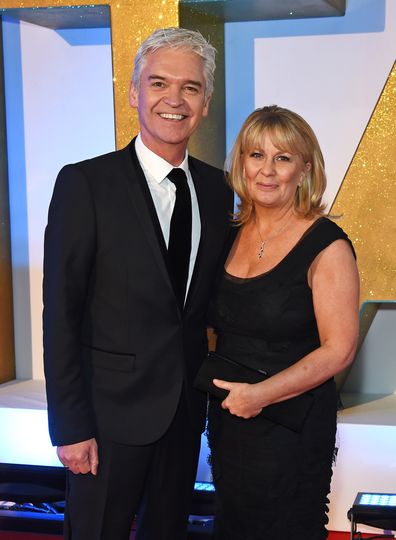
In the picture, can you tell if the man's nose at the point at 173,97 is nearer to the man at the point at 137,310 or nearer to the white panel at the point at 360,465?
the man at the point at 137,310

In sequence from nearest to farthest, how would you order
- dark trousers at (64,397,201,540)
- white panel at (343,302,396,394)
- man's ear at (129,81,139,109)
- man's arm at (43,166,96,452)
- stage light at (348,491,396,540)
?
man's arm at (43,166,96,452), dark trousers at (64,397,201,540), man's ear at (129,81,139,109), stage light at (348,491,396,540), white panel at (343,302,396,394)

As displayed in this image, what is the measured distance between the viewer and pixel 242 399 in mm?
2154

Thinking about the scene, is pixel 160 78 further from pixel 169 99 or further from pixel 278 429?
pixel 278 429

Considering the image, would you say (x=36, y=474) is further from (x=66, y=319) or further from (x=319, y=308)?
(x=319, y=308)

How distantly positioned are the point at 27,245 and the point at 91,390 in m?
1.96

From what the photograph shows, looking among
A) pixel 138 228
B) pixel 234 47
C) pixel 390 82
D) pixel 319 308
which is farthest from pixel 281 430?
pixel 234 47

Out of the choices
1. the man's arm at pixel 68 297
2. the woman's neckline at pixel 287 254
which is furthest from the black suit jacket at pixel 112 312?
the woman's neckline at pixel 287 254

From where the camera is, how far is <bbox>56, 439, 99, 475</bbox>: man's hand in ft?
7.04

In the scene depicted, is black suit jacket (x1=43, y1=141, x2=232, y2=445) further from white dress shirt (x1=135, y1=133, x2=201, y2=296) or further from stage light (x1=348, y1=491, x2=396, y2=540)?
stage light (x1=348, y1=491, x2=396, y2=540)

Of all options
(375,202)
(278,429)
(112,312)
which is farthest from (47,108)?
(278,429)

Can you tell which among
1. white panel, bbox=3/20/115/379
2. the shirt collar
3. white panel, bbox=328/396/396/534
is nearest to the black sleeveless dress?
the shirt collar

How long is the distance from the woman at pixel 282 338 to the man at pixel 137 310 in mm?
112

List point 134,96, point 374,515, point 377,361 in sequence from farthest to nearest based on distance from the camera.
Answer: point 377,361 < point 374,515 < point 134,96

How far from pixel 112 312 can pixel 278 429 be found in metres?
0.53
